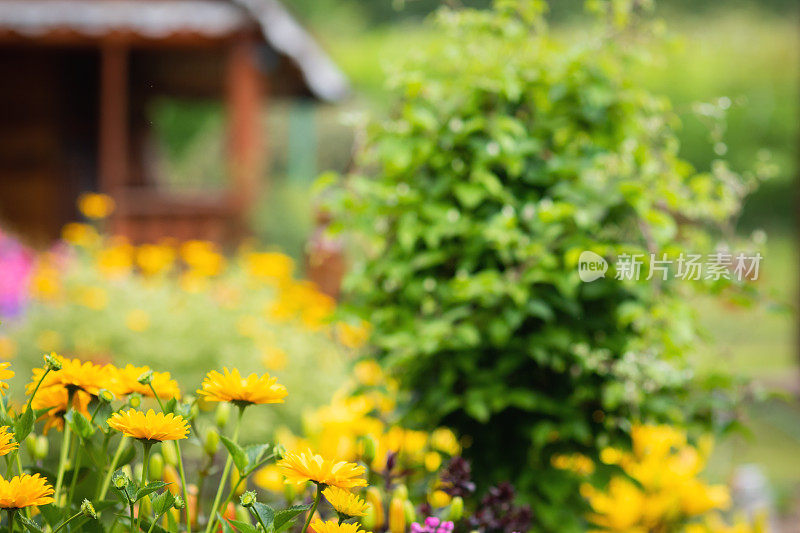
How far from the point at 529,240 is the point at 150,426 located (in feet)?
3.00

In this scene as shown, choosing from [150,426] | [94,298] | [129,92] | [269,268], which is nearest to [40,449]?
[150,426]

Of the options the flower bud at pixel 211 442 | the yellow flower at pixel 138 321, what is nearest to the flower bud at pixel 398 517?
the flower bud at pixel 211 442

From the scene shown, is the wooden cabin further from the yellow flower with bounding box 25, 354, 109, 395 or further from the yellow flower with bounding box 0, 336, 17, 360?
the yellow flower with bounding box 25, 354, 109, 395

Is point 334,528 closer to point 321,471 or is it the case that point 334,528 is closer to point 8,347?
point 321,471

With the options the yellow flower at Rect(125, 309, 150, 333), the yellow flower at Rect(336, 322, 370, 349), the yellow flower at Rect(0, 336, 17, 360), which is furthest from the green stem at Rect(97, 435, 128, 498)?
the yellow flower at Rect(125, 309, 150, 333)

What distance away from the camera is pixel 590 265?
1.41 m

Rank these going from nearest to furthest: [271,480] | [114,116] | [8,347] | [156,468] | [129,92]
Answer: [156,468] < [271,480] < [8,347] < [114,116] < [129,92]

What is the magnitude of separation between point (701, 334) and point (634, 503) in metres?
0.68

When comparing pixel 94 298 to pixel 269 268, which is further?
pixel 269 268

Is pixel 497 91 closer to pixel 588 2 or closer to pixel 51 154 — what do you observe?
pixel 588 2

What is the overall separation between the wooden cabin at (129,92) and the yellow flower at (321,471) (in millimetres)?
5660

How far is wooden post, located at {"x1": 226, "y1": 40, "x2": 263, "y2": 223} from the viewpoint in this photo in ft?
20.7

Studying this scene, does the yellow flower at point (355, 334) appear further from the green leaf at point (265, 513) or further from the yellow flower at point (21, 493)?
the yellow flower at point (21, 493)

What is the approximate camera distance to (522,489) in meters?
1.57
